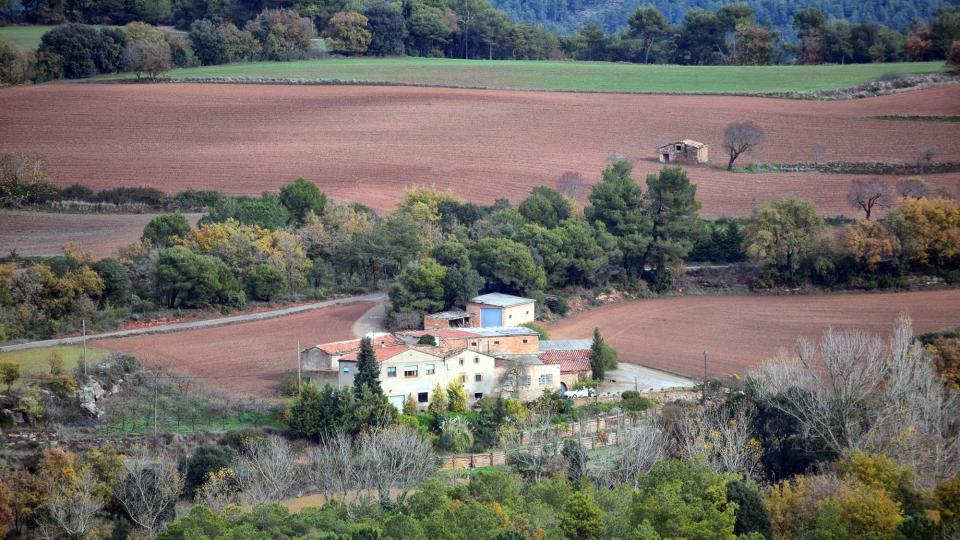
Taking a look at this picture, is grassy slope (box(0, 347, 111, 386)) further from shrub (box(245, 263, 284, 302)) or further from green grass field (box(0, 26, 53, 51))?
green grass field (box(0, 26, 53, 51))

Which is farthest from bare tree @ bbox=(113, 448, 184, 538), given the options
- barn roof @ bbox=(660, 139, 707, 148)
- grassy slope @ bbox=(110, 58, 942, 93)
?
grassy slope @ bbox=(110, 58, 942, 93)

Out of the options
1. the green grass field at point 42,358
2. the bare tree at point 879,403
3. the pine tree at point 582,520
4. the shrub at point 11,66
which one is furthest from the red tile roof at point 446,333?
the shrub at point 11,66

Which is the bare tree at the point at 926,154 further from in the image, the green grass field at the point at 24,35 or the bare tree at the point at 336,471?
the green grass field at the point at 24,35

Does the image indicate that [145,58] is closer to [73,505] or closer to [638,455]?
[73,505]

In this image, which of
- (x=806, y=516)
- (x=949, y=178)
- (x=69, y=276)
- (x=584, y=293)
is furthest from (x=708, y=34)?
(x=806, y=516)

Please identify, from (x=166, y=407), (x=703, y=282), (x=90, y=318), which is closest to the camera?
(x=166, y=407)

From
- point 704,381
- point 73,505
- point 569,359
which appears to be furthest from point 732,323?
point 73,505

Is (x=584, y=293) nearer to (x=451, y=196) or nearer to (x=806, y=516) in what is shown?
(x=451, y=196)
